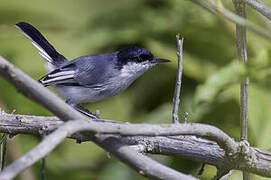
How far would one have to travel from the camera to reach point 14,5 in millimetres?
3846

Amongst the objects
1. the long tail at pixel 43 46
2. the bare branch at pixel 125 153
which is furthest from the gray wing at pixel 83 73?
the bare branch at pixel 125 153

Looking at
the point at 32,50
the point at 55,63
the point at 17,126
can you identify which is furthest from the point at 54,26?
the point at 17,126

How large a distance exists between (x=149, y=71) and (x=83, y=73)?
2.11 feet

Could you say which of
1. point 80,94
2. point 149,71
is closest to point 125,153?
point 80,94

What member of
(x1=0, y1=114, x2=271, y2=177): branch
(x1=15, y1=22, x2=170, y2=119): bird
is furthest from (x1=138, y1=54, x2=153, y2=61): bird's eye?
(x1=0, y1=114, x2=271, y2=177): branch

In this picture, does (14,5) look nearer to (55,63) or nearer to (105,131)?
(55,63)

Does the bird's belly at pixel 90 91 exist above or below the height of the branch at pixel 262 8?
below

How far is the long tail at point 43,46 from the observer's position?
3020mm

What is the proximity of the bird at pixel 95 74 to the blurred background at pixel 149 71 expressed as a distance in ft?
0.71

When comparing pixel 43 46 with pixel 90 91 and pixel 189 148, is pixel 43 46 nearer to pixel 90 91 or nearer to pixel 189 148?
pixel 90 91

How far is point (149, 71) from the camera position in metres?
3.39

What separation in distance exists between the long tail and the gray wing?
22 centimetres

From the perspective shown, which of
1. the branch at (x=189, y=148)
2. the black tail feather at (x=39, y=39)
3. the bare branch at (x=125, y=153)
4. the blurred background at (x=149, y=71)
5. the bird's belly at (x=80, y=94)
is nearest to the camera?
the bare branch at (x=125, y=153)

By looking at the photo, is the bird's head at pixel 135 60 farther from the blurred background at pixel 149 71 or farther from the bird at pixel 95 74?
the blurred background at pixel 149 71
